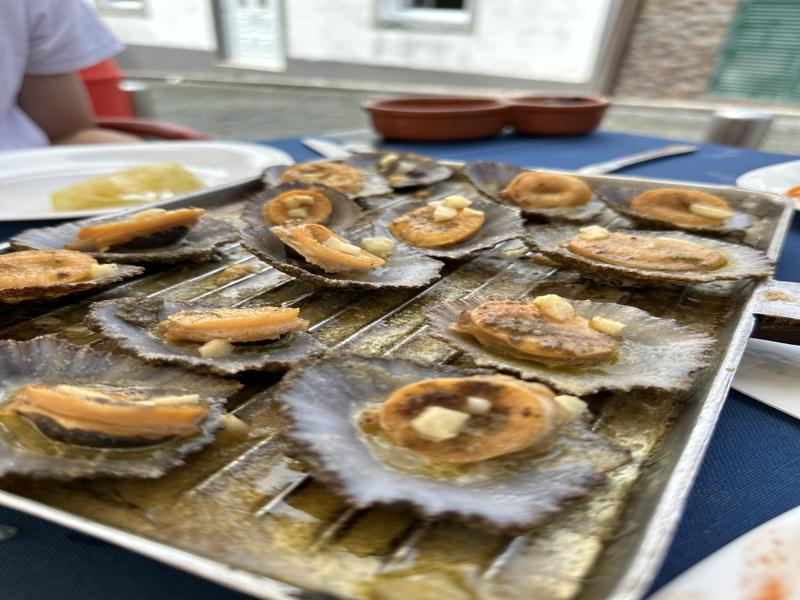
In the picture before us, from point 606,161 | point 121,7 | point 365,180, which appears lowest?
point 121,7

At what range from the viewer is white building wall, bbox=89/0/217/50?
13.7 metres

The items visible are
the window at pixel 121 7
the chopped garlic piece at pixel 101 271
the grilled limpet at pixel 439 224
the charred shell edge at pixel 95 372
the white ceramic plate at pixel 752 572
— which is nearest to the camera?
the white ceramic plate at pixel 752 572

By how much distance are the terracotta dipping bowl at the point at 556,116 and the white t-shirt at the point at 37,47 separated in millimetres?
2343

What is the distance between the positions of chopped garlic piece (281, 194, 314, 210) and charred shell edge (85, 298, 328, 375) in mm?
619

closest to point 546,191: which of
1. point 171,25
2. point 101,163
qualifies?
point 101,163

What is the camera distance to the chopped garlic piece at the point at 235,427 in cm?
94

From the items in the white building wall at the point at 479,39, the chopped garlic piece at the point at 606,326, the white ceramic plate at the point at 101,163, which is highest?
the chopped garlic piece at the point at 606,326

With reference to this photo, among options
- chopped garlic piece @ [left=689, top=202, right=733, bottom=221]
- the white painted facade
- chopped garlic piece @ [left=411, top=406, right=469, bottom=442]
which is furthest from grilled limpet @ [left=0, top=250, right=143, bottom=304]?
the white painted facade

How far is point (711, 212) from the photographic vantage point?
1.91m

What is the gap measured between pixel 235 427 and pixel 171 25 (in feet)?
50.5

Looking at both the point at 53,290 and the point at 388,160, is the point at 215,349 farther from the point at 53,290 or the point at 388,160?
the point at 388,160

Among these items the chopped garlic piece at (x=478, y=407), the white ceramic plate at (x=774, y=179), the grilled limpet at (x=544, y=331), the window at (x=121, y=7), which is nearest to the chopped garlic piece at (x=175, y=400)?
the chopped garlic piece at (x=478, y=407)

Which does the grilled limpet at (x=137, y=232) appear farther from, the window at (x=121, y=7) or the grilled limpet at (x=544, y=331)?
the window at (x=121, y=7)

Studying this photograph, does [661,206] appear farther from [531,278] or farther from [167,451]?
[167,451]
